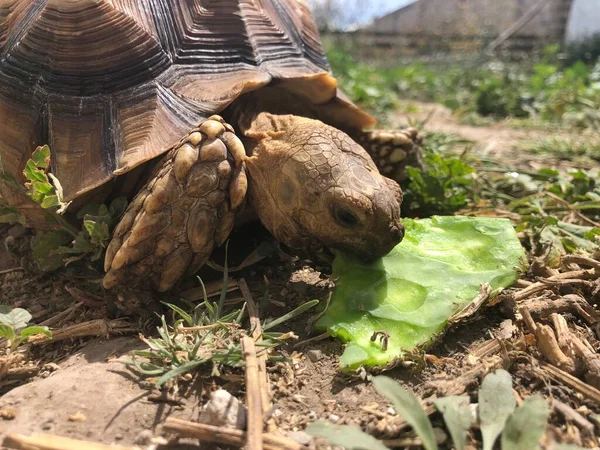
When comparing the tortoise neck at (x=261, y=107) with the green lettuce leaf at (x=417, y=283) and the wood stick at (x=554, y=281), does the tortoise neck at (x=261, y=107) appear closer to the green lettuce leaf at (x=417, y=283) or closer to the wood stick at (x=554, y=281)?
the green lettuce leaf at (x=417, y=283)

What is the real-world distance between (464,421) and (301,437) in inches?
16.0

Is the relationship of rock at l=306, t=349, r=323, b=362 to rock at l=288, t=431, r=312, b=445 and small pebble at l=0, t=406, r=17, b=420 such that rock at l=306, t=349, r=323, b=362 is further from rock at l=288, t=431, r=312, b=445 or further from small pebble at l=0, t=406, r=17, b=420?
small pebble at l=0, t=406, r=17, b=420

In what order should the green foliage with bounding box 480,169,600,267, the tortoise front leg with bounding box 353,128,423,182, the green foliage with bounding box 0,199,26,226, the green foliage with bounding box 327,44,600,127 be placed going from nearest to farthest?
1. the green foliage with bounding box 0,199,26,226
2. the green foliage with bounding box 480,169,600,267
3. the tortoise front leg with bounding box 353,128,423,182
4. the green foliage with bounding box 327,44,600,127

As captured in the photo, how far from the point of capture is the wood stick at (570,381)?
152 cm

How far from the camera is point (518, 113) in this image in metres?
7.06

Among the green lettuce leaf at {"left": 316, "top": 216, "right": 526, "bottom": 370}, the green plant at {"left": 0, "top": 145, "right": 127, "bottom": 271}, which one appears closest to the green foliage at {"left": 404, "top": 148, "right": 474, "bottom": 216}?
the green lettuce leaf at {"left": 316, "top": 216, "right": 526, "bottom": 370}

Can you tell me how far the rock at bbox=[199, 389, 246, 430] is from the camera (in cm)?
142

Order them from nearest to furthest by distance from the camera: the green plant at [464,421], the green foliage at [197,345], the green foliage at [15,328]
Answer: the green plant at [464,421], the green foliage at [197,345], the green foliage at [15,328]

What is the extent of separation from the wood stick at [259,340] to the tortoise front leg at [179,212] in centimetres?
22

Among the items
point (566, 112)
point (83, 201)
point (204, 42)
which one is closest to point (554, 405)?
point (83, 201)

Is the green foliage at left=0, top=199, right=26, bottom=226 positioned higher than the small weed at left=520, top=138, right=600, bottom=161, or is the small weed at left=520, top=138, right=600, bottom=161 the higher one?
the green foliage at left=0, top=199, right=26, bottom=226

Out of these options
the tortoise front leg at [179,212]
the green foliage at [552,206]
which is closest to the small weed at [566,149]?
the green foliage at [552,206]

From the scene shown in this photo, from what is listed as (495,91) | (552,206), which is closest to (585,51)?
(495,91)

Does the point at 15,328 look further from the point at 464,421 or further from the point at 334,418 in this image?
the point at 464,421
